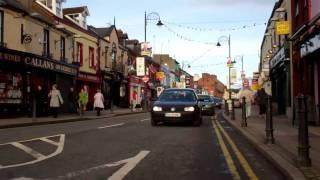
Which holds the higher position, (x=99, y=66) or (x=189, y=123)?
(x=99, y=66)

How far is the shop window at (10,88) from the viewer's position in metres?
27.9

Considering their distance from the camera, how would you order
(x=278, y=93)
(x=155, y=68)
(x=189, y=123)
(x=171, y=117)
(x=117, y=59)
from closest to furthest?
(x=171, y=117) < (x=189, y=123) < (x=278, y=93) < (x=117, y=59) < (x=155, y=68)

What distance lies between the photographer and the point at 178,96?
22.6 meters

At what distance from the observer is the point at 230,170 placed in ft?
31.5

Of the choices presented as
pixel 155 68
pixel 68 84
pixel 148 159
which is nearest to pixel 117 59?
pixel 68 84

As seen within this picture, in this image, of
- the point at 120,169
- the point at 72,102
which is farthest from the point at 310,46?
the point at 72,102

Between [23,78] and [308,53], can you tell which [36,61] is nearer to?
[23,78]

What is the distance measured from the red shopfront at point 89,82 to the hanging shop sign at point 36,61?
15.8 feet

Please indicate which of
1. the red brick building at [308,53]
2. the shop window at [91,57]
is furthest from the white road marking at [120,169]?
the shop window at [91,57]

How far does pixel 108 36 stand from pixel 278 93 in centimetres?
2045

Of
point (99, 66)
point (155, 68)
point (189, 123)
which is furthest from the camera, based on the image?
point (155, 68)

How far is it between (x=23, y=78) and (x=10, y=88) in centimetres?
184

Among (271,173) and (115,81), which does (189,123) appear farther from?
(115,81)

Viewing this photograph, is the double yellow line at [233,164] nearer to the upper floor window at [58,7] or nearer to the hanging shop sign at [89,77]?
the upper floor window at [58,7]
